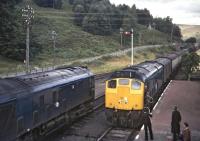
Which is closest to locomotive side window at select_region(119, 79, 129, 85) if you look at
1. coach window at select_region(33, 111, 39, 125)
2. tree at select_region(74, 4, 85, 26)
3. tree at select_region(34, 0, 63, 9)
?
coach window at select_region(33, 111, 39, 125)

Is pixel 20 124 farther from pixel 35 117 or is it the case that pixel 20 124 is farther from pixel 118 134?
pixel 118 134

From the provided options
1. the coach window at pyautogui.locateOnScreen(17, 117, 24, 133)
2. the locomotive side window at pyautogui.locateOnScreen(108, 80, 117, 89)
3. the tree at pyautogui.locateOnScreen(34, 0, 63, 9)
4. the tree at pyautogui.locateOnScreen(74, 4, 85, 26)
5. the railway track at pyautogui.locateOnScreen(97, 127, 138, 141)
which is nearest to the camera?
the coach window at pyautogui.locateOnScreen(17, 117, 24, 133)

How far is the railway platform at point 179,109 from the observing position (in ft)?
64.7

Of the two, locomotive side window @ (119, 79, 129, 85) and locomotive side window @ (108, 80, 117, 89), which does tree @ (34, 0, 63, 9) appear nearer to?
locomotive side window @ (108, 80, 117, 89)

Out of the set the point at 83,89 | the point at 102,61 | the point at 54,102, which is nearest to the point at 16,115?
the point at 54,102

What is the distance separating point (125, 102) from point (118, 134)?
203 cm

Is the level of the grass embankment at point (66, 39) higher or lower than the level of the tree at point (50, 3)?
lower

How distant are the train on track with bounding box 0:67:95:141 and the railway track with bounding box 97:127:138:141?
7.87ft

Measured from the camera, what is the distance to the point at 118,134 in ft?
67.9

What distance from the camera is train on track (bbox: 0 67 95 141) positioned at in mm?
14062

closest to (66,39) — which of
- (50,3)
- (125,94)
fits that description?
(50,3)

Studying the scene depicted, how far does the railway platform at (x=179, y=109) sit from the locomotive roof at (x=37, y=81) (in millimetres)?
4976

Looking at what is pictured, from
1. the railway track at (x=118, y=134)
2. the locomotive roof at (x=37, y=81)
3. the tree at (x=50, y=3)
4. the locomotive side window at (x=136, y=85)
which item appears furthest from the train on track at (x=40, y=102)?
the tree at (x=50, y=3)

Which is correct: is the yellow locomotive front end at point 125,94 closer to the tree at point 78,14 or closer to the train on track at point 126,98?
the train on track at point 126,98
